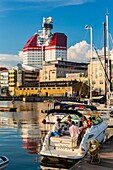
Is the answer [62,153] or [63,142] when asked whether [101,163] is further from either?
[63,142]

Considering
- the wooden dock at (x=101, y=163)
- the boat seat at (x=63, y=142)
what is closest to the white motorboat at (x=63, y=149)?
the boat seat at (x=63, y=142)

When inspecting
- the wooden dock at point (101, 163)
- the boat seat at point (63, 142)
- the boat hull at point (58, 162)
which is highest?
the boat seat at point (63, 142)

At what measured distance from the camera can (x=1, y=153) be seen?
24.1m

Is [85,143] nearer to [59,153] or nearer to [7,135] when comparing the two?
[59,153]

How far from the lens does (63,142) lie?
2120cm

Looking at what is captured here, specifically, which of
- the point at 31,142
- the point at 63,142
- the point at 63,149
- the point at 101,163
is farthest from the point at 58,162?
the point at 31,142

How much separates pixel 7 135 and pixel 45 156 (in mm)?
14207

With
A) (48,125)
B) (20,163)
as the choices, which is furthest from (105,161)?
(48,125)

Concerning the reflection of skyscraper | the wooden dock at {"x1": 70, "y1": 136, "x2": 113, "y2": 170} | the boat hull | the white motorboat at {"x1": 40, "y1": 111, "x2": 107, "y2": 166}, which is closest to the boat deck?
the white motorboat at {"x1": 40, "y1": 111, "x2": 107, "y2": 166}

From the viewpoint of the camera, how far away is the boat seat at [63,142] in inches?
828

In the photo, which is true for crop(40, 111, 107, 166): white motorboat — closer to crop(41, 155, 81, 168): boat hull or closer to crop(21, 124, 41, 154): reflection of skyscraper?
crop(41, 155, 81, 168): boat hull

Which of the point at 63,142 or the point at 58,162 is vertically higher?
the point at 63,142

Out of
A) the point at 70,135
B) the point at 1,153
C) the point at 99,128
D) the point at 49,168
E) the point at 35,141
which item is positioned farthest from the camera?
the point at 35,141

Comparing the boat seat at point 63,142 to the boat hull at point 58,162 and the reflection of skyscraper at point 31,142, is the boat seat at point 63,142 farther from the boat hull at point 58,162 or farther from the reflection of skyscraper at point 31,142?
the reflection of skyscraper at point 31,142
